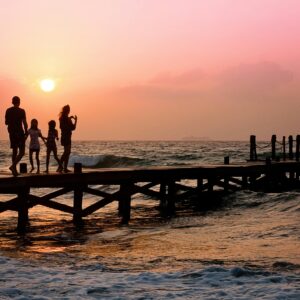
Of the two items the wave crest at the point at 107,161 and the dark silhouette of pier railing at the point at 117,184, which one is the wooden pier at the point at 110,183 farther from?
the wave crest at the point at 107,161

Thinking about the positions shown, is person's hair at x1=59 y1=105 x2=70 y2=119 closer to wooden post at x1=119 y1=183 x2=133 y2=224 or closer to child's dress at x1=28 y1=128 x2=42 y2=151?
child's dress at x1=28 y1=128 x2=42 y2=151

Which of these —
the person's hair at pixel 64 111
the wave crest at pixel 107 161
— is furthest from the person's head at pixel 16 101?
the wave crest at pixel 107 161

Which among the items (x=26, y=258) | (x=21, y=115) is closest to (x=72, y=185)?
(x=21, y=115)

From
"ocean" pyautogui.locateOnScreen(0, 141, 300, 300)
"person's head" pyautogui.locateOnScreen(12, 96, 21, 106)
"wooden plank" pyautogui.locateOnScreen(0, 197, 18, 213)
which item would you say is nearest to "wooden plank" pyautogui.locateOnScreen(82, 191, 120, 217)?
"ocean" pyautogui.locateOnScreen(0, 141, 300, 300)

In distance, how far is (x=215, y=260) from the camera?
10.8 m

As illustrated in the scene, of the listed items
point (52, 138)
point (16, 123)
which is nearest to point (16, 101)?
point (16, 123)

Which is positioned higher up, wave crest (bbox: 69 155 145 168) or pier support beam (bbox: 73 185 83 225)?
pier support beam (bbox: 73 185 83 225)

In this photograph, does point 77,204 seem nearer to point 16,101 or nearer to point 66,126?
point 66,126

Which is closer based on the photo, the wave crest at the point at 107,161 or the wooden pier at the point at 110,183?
the wooden pier at the point at 110,183

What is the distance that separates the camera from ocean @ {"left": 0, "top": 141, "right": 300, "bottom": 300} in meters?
8.51

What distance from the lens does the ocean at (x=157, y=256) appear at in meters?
8.51

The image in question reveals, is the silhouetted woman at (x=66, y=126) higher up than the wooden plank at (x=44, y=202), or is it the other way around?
the silhouetted woman at (x=66, y=126)

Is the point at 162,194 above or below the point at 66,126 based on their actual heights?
below

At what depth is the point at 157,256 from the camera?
1134 cm
